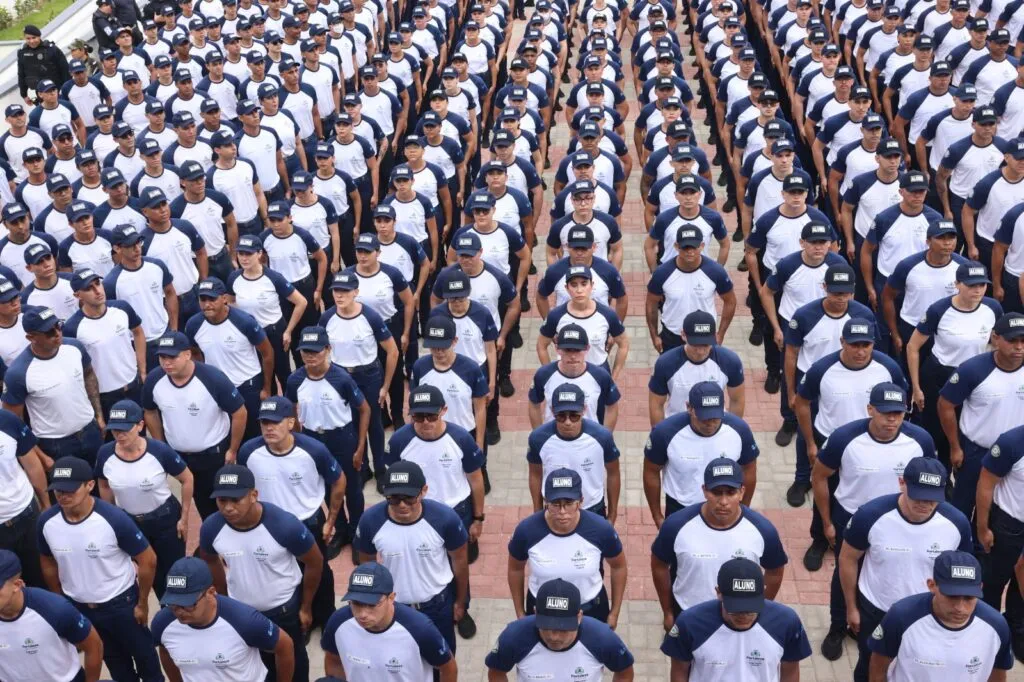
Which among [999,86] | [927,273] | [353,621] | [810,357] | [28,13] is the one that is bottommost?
[353,621]

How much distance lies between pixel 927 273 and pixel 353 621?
591 centimetres

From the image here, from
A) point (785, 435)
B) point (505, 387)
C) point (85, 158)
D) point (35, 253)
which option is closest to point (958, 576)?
point (785, 435)

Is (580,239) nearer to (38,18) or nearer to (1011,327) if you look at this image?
(1011,327)

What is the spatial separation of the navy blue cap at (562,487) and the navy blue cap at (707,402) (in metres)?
1.13

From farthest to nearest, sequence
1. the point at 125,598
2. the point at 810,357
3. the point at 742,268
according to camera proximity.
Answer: the point at 742,268 → the point at 810,357 → the point at 125,598

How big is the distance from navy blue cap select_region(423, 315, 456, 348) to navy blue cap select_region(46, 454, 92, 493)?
2.72 meters

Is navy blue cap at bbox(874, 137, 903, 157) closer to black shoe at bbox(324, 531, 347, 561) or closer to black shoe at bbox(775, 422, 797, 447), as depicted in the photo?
black shoe at bbox(775, 422, 797, 447)

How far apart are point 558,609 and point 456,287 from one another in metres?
3.98

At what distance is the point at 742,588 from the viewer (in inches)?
216

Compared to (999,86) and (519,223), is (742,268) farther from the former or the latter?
(999,86)

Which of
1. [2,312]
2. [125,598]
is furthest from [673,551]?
[2,312]

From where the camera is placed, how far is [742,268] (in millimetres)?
13016

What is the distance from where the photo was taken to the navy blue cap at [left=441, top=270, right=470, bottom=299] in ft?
29.3

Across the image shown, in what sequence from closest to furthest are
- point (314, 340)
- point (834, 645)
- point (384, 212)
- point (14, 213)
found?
point (834, 645) < point (314, 340) < point (384, 212) < point (14, 213)
